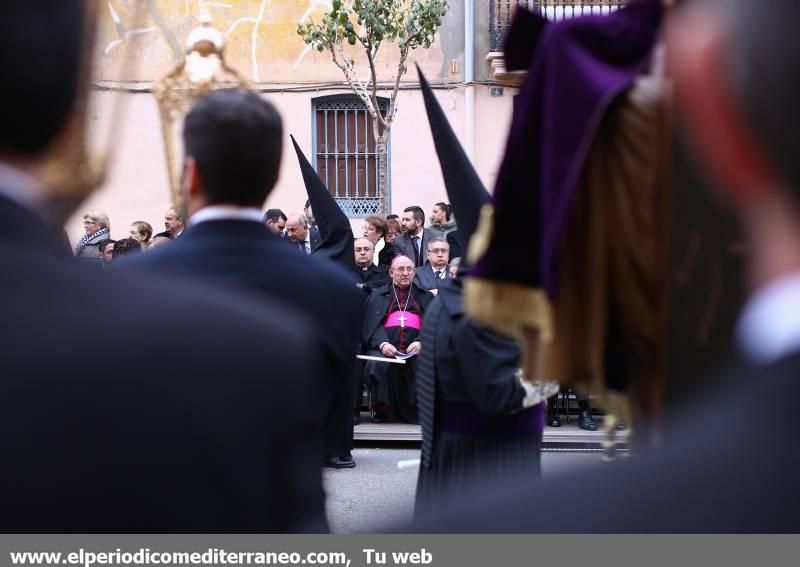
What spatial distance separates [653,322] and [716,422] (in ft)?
2.55

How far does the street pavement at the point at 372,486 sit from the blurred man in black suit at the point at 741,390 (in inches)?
196

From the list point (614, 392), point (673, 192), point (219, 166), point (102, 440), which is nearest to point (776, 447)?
point (673, 192)

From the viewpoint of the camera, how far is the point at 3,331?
3.98 feet

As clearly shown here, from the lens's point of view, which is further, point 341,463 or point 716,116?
point 341,463

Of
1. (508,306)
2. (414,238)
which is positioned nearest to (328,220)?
(414,238)

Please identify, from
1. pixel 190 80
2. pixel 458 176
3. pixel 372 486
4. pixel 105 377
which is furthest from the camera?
pixel 372 486

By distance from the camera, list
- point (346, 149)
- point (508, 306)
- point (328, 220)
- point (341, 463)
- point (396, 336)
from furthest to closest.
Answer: point (346, 149) < point (396, 336) < point (341, 463) < point (328, 220) < point (508, 306)

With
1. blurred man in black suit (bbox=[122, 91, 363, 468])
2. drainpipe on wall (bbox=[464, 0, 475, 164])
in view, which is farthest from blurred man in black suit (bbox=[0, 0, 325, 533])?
drainpipe on wall (bbox=[464, 0, 475, 164])

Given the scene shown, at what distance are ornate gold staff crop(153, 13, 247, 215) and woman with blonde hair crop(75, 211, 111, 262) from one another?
21.6ft

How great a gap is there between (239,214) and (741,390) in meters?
1.71

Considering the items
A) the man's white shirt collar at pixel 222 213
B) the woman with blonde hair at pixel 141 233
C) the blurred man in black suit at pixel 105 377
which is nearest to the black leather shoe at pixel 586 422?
the woman with blonde hair at pixel 141 233

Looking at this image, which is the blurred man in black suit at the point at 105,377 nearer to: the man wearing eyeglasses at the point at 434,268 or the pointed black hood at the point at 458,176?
the pointed black hood at the point at 458,176

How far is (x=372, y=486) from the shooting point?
741 cm

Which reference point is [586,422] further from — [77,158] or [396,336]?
[77,158]
